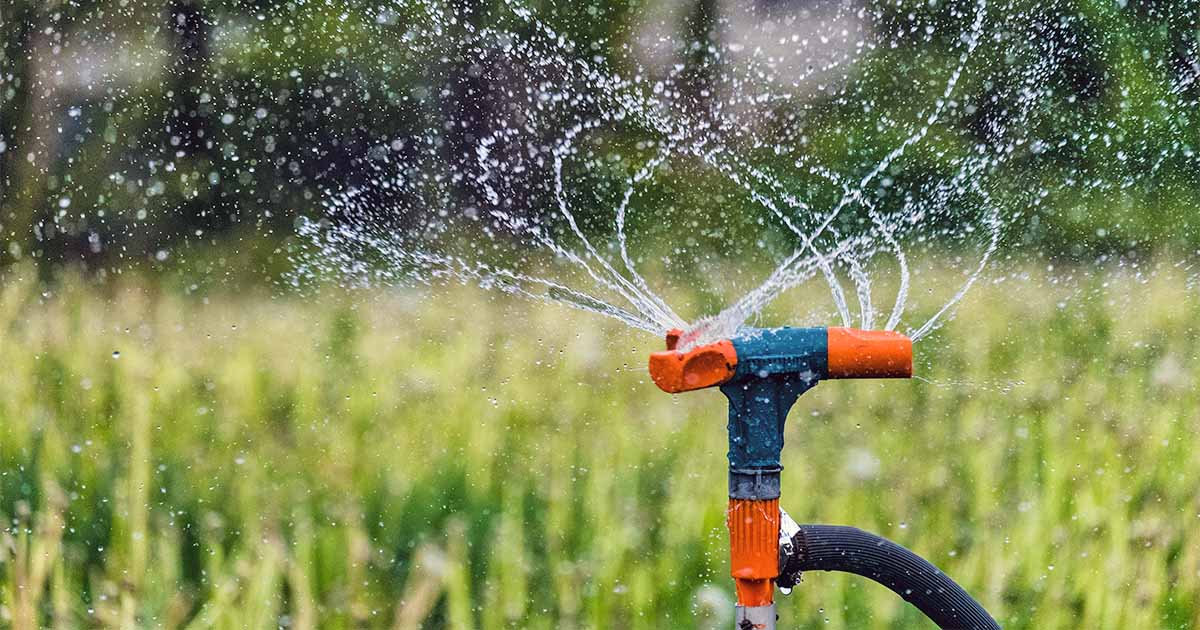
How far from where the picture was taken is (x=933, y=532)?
1340mm

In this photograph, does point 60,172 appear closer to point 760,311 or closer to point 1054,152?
point 760,311

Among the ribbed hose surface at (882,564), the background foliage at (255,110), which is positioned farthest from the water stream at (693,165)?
the ribbed hose surface at (882,564)

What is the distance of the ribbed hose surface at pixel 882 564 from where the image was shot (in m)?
0.87

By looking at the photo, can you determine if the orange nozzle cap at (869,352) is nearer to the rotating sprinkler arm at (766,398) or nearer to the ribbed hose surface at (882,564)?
the rotating sprinkler arm at (766,398)

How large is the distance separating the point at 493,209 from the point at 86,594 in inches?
23.5

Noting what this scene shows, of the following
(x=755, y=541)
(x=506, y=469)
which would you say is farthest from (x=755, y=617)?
Answer: (x=506, y=469)

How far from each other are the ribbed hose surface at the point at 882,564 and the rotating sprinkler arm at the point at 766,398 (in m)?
0.03

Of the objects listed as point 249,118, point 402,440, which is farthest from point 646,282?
point 249,118

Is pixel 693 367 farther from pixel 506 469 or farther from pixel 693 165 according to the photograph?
pixel 693 165

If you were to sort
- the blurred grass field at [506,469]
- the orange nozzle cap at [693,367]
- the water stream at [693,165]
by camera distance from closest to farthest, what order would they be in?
the orange nozzle cap at [693,367]
the blurred grass field at [506,469]
the water stream at [693,165]

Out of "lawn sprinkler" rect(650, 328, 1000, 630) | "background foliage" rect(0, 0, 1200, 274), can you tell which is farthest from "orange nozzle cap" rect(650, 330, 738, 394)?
"background foliage" rect(0, 0, 1200, 274)

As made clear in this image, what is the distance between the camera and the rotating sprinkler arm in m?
0.84

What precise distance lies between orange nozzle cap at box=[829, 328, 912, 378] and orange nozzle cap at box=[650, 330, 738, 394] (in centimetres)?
7

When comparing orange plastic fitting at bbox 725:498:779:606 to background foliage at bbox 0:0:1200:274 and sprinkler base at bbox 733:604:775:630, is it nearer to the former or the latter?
sprinkler base at bbox 733:604:775:630
